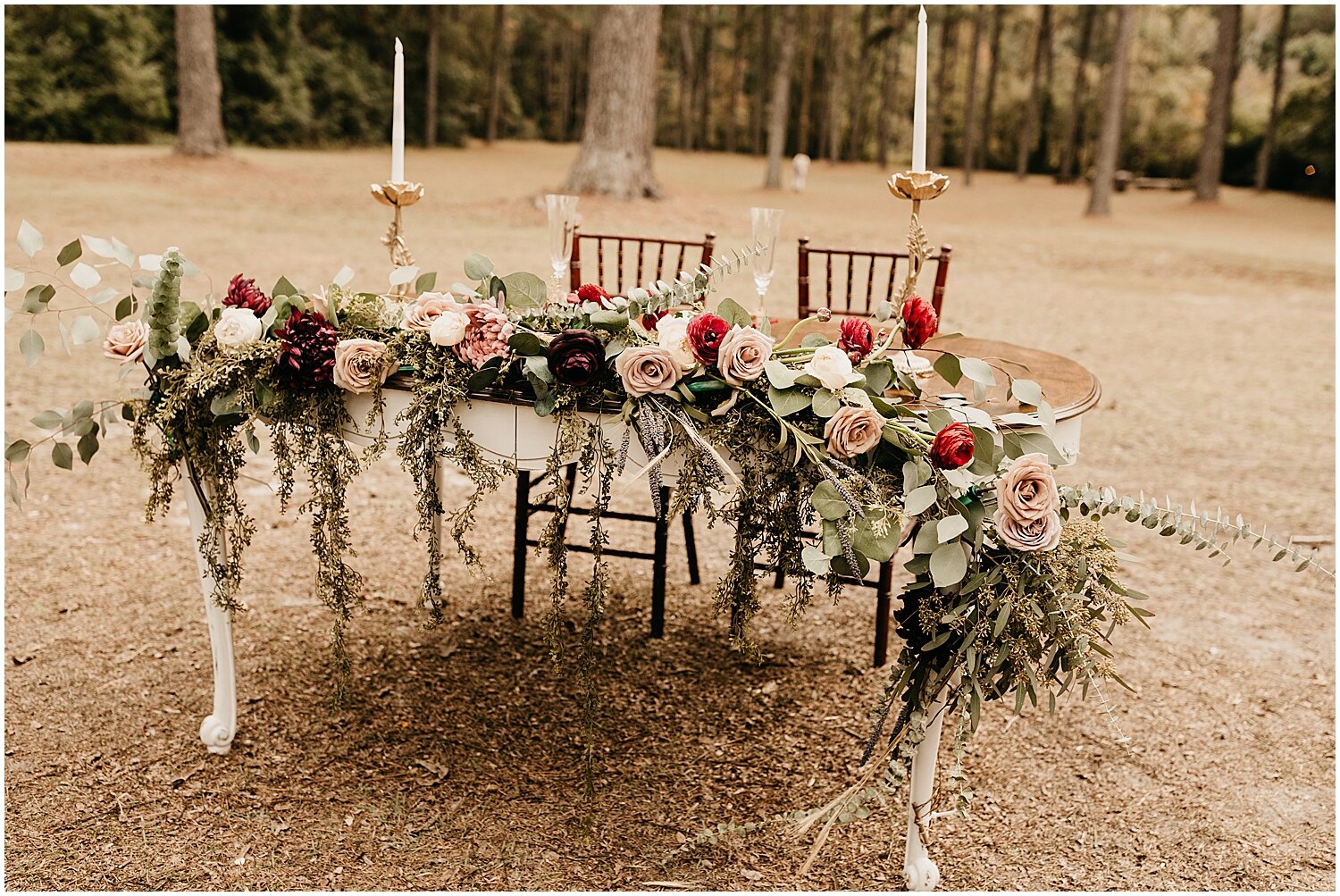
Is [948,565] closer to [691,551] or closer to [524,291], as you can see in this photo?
[524,291]

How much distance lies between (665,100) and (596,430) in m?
33.6

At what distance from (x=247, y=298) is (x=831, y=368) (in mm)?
1205

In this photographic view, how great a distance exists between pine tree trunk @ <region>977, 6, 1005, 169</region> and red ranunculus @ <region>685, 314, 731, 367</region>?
27292 millimetres

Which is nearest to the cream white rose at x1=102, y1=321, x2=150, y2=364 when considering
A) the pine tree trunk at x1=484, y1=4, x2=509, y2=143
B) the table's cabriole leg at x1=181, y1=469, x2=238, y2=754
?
the table's cabriole leg at x1=181, y1=469, x2=238, y2=754

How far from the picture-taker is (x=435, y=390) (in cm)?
216

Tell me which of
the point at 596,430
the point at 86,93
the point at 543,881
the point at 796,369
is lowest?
the point at 543,881

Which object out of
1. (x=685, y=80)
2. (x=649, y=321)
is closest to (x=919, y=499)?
(x=649, y=321)

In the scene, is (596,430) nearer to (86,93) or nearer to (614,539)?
(614,539)

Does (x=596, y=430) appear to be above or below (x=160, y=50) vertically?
below

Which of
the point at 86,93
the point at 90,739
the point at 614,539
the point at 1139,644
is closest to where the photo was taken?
the point at 90,739

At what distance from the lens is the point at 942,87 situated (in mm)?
29531

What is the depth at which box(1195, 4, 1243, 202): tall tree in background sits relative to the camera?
757 inches

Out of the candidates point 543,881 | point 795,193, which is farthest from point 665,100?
point 543,881

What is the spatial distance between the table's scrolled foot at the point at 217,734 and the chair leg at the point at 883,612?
66.9 inches
